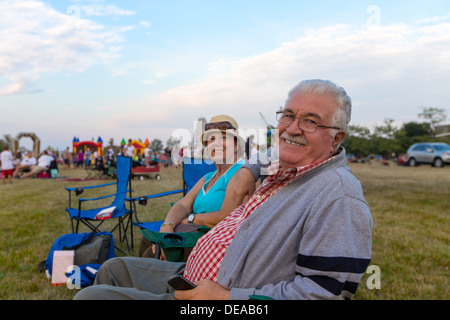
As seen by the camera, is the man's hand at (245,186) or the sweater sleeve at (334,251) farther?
the man's hand at (245,186)

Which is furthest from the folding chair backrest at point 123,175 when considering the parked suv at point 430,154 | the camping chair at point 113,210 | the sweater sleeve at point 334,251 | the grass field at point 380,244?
the parked suv at point 430,154

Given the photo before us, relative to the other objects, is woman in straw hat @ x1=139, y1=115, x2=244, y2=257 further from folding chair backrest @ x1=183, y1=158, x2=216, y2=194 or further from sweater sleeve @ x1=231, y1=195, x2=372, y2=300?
sweater sleeve @ x1=231, y1=195, x2=372, y2=300

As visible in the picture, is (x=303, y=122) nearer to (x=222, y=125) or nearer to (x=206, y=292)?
(x=206, y=292)

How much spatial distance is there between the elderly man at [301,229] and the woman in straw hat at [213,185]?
990mm

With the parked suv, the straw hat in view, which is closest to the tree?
the parked suv

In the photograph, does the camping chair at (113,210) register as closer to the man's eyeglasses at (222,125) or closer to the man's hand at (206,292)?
the man's eyeglasses at (222,125)

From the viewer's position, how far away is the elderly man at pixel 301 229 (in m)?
1.14

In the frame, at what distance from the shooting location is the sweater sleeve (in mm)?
1124

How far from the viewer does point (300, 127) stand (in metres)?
1.42

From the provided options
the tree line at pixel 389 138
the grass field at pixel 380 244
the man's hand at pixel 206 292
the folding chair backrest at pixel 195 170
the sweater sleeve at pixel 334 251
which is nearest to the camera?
the sweater sleeve at pixel 334 251

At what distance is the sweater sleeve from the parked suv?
2350 centimetres

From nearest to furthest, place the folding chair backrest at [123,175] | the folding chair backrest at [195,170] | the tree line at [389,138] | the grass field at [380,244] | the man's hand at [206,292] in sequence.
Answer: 1. the man's hand at [206,292]
2. the grass field at [380,244]
3. the folding chair backrest at [195,170]
4. the folding chair backrest at [123,175]
5. the tree line at [389,138]
